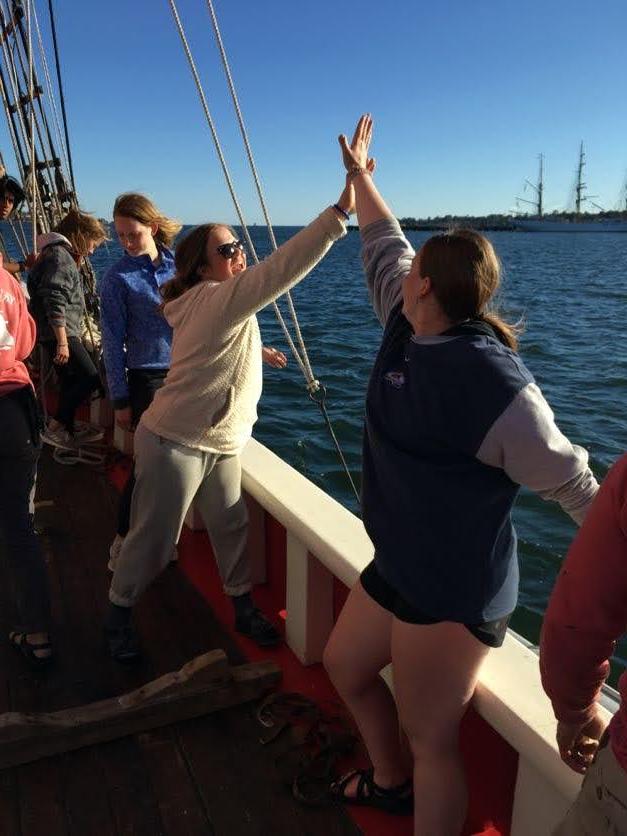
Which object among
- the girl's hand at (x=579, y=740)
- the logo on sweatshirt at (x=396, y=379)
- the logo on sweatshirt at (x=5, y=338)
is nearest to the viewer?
the girl's hand at (x=579, y=740)

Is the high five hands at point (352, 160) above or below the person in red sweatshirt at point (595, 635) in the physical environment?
above

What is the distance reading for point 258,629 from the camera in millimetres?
2516

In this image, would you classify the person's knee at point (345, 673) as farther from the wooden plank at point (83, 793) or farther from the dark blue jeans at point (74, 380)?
the dark blue jeans at point (74, 380)

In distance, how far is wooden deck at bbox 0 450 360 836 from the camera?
1817 mm

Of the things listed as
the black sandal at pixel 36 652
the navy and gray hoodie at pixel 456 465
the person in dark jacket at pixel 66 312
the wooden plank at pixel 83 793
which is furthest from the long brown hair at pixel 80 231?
the navy and gray hoodie at pixel 456 465

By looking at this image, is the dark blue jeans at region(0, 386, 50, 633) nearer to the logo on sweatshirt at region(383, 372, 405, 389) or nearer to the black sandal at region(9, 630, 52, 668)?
the black sandal at region(9, 630, 52, 668)

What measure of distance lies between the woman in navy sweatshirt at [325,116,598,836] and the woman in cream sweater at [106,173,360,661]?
0.50 metres

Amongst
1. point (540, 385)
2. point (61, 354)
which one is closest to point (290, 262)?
point (61, 354)

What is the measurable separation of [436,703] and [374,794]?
20.3 inches

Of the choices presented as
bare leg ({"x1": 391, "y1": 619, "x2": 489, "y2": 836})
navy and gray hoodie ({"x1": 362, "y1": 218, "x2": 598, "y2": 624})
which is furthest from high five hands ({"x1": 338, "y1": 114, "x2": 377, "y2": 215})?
bare leg ({"x1": 391, "y1": 619, "x2": 489, "y2": 836})

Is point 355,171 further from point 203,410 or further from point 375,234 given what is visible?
point 203,410

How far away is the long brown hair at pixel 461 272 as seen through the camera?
4.43 ft

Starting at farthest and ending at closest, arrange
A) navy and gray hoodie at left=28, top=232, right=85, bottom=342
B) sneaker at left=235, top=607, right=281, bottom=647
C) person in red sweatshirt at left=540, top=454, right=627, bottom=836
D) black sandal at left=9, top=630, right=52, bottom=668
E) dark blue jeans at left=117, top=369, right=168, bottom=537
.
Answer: navy and gray hoodie at left=28, top=232, right=85, bottom=342
dark blue jeans at left=117, top=369, right=168, bottom=537
sneaker at left=235, top=607, right=281, bottom=647
black sandal at left=9, top=630, right=52, bottom=668
person in red sweatshirt at left=540, top=454, right=627, bottom=836

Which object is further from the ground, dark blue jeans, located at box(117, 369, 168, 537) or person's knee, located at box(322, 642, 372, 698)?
dark blue jeans, located at box(117, 369, 168, 537)
